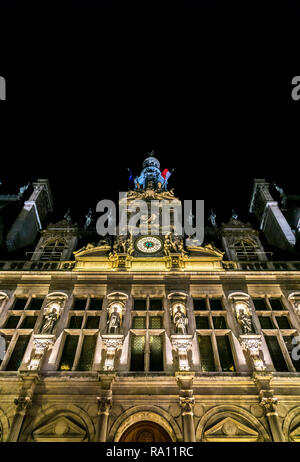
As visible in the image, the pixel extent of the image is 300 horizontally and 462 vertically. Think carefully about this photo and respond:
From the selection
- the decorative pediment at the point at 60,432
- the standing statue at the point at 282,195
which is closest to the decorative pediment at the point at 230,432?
the decorative pediment at the point at 60,432

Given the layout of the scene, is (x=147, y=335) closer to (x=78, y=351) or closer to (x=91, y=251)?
(x=78, y=351)

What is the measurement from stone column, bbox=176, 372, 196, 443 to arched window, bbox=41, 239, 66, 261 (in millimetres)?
12228

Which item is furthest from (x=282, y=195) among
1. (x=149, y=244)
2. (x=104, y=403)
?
(x=104, y=403)

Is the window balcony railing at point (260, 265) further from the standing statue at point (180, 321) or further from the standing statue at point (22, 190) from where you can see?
the standing statue at point (22, 190)

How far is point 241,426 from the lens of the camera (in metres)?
11.9

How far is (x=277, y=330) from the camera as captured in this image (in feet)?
50.9

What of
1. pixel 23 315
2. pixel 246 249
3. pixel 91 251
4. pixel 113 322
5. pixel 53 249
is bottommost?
pixel 113 322

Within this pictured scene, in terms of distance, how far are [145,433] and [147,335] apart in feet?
13.6

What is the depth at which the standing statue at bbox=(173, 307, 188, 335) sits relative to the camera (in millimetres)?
14894

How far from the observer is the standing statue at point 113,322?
1490cm

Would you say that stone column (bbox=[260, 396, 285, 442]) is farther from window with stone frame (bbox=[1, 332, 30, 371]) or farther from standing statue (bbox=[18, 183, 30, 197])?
standing statue (bbox=[18, 183, 30, 197])
